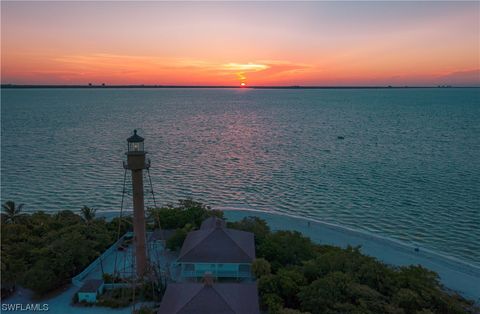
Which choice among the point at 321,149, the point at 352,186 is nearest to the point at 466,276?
the point at 352,186

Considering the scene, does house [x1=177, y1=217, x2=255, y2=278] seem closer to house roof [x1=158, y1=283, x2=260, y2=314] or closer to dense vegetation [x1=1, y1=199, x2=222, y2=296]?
dense vegetation [x1=1, y1=199, x2=222, y2=296]

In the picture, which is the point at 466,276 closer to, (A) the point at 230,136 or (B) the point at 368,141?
(B) the point at 368,141

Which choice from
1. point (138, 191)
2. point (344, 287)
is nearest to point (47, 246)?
point (138, 191)

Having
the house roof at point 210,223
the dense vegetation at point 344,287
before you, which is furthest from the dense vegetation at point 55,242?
the dense vegetation at point 344,287

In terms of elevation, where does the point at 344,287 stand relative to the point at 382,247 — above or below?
above

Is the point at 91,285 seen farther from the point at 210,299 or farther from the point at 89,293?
the point at 210,299
